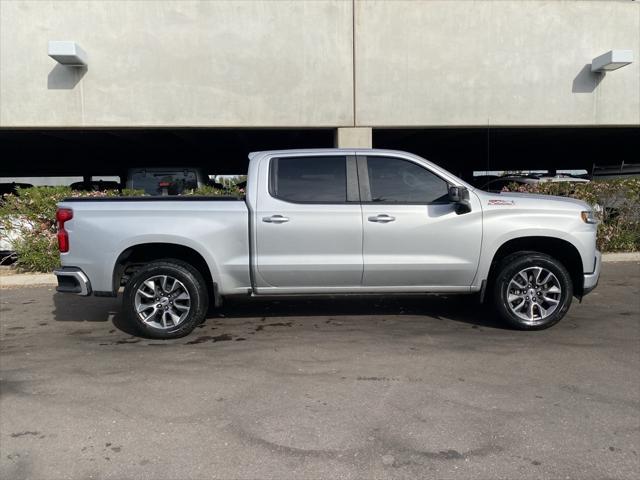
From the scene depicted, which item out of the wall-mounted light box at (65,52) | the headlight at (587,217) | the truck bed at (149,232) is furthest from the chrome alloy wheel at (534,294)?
the wall-mounted light box at (65,52)

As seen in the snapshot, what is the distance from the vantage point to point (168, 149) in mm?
20109

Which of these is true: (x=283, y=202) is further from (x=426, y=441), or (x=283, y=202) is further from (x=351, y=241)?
(x=426, y=441)

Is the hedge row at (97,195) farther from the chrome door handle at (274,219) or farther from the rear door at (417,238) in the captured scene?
the rear door at (417,238)

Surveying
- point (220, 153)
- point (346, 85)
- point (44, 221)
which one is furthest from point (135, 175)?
point (220, 153)

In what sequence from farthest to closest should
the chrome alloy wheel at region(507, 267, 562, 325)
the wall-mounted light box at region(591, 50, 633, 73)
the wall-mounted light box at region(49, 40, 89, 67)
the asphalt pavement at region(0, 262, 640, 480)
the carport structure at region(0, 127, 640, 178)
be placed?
the carport structure at region(0, 127, 640, 178), the wall-mounted light box at region(591, 50, 633, 73), the wall-mounted light box at region(49, 40, 89, 67), the chrome alloy wheel at region(507, 267, 562, 325), the asphalt pavement at region(0, 262, 640, 480)

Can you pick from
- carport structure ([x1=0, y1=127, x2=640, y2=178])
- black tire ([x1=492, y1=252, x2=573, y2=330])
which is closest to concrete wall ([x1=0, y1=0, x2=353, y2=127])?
carport structure ([x1=0, y1=127, x2=640, y2=178])

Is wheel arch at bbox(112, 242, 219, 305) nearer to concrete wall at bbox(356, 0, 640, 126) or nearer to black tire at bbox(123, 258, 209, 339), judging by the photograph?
black tire at bbox(123, 258, 209, 339)

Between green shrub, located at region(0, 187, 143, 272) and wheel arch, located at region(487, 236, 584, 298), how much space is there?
23.7 feet

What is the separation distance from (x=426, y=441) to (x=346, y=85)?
863 centimetres

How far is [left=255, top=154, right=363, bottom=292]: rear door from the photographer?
550 cm

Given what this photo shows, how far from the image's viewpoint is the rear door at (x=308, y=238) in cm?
550

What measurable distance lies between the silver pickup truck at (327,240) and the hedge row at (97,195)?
4.22m

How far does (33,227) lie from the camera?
9.20 metres

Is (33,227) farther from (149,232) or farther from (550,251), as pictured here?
(550,251)
